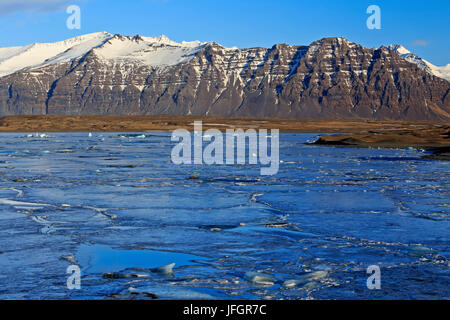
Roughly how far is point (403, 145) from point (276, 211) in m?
46.6

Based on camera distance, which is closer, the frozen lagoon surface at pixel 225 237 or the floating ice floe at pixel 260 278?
the frozen lagoon surface at pixel 225 237

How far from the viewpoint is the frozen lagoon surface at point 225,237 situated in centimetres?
1056

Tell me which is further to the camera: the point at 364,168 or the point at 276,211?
the point at 364,168

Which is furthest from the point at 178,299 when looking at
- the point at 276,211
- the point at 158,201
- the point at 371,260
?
the point at 158,201

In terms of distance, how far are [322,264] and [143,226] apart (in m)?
6.21

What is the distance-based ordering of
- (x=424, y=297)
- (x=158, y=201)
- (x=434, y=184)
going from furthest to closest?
(x=434, y=184) < (x=158, y=201) < (x=424, y=297)

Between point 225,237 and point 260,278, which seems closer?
point 260,278

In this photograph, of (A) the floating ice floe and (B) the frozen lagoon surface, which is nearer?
(B) the frozen lagoon surface

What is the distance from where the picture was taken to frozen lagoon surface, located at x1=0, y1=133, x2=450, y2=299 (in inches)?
416

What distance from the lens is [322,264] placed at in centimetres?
1214

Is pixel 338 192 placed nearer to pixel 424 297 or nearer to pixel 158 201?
pixel 158 201

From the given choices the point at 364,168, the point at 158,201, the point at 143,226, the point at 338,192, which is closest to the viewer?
the point at 143,226

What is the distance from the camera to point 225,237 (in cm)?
1505
